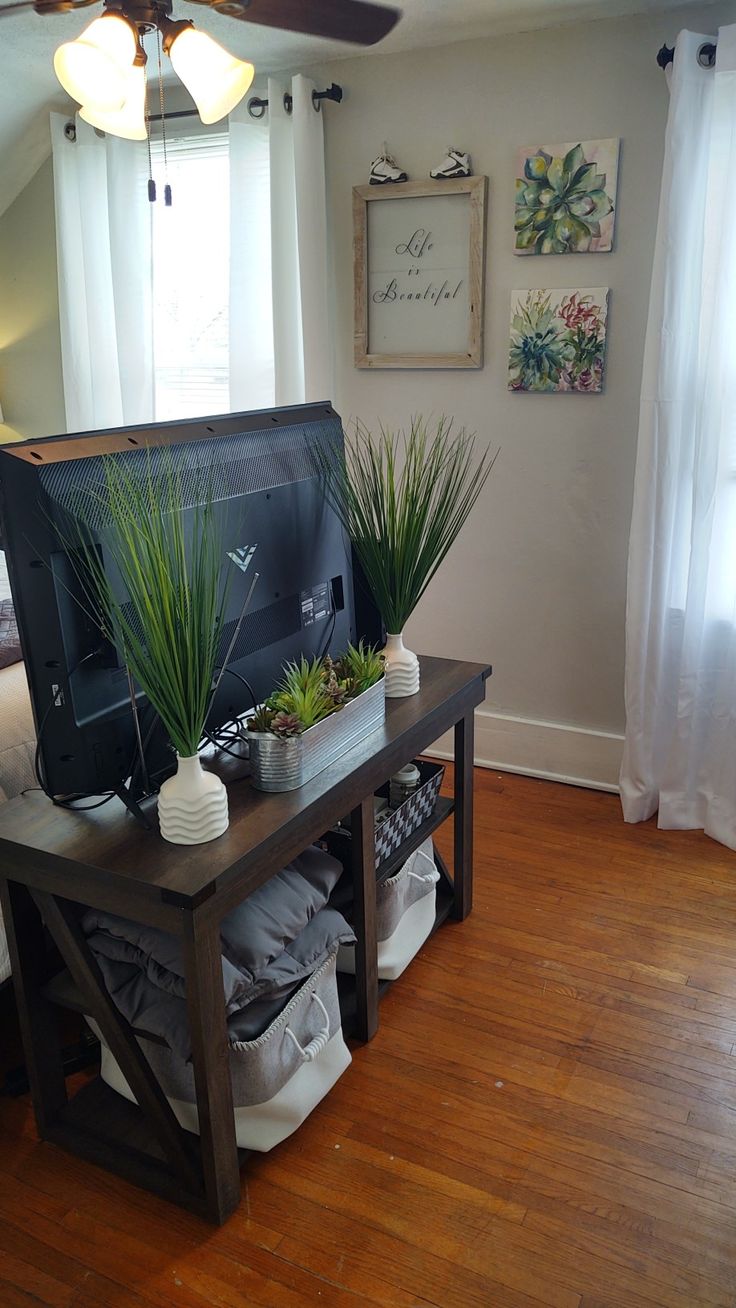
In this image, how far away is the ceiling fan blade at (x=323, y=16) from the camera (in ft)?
5.79

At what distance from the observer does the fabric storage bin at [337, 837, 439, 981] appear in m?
2.08

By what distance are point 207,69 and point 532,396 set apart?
1.43 metres

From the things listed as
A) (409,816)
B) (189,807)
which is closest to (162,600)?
(189,807)

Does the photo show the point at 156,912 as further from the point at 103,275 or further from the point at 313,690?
the point at 103,275

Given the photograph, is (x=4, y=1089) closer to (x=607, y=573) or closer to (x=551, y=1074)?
(x=551, y=1074)

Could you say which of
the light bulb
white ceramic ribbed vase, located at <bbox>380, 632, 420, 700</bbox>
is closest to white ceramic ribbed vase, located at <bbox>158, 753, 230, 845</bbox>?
white ceramic ribbed vase, located at <bbox>380, 632, 420, 700</bbox>

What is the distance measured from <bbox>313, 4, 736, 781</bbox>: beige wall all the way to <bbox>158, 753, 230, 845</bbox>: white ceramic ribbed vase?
1833 mm

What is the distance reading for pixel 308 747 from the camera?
1.74 m

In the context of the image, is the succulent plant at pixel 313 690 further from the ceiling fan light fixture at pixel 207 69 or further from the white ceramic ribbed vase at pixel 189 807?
the ceiling fan light fixture at pixel 207 69

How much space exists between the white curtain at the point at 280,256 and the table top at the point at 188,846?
175 centimetres

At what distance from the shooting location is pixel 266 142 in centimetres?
319

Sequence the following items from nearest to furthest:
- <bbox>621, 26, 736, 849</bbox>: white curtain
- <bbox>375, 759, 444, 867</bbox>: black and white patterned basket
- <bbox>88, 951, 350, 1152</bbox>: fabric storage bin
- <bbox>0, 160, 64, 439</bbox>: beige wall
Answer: <bbox>88, 951, 350, 1152</bbox>: fabric storage bin < <bbox>375, 759, 444, 867</bbox>: black and white patterned basket < <bbox>621, 26, 736, 849</bbox>: white curtain < <bbox>0, 160, 64, 439</bbox>: beige wall

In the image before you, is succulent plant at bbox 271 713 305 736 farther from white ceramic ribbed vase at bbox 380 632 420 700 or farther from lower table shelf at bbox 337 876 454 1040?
lower table shelf at bbox 337 876 454 1040

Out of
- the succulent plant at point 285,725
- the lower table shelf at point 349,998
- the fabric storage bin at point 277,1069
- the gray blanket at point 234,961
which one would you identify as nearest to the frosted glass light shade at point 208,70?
the succulent plant at point 285,725
